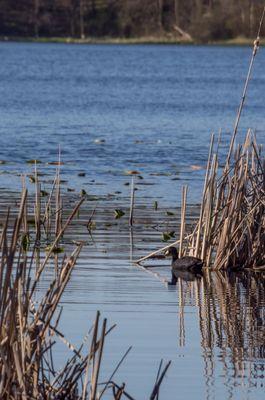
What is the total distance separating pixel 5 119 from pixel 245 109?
810 cm

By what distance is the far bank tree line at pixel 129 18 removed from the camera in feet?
291

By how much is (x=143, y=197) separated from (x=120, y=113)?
18450mm

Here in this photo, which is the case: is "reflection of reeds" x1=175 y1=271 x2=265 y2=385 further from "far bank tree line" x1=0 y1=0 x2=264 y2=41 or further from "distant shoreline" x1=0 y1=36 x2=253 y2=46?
"distant shoreline" x1=0 y1=36 x2=253 y2=46

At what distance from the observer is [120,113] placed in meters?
35.7

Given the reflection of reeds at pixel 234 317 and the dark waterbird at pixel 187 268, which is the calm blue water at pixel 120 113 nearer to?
the dark waterbird at pixel 187 268

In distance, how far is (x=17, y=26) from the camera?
97500mm

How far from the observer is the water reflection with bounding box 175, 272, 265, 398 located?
313 inches

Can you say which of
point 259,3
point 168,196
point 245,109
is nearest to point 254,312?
point 168,196

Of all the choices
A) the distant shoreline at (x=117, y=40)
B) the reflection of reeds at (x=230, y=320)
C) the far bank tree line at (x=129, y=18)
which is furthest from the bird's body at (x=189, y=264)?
the distant shoreline at (x=117, y=40)

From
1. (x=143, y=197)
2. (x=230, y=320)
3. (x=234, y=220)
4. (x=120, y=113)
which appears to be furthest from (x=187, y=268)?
(x=120, y=113)

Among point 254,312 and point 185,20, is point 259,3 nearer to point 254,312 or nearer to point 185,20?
point 185,20

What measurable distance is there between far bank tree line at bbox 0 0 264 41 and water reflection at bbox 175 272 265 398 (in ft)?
251

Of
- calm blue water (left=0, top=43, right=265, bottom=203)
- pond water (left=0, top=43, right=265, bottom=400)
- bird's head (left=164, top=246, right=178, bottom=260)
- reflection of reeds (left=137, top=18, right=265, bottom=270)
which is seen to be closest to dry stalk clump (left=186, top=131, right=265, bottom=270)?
reflection of reeds (left=137, top=18, right=265, bottom=270)

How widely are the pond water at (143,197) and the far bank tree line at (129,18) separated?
102 feet
